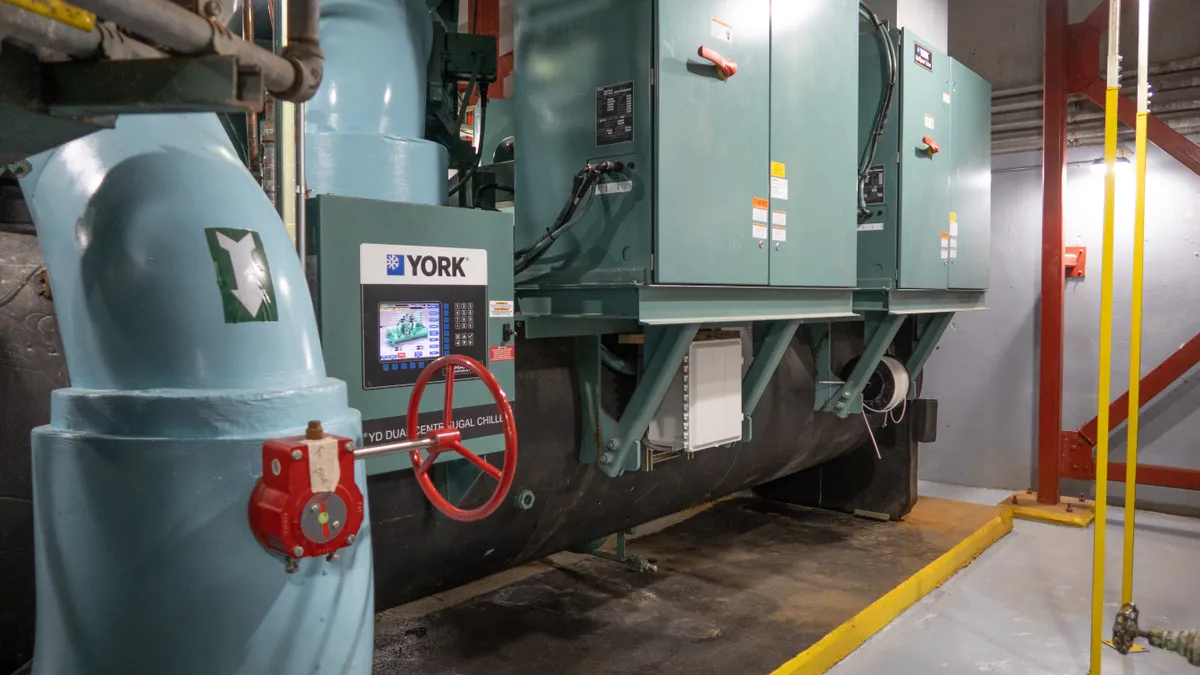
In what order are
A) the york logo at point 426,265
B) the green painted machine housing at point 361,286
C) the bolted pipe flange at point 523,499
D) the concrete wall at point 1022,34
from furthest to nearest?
the concrete wall at point 1022,34
the bolted pipe flange at point 523,499
the york logo at point 426,265
the green painted machine housing at point 361,286

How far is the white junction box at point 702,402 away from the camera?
8.09 feet

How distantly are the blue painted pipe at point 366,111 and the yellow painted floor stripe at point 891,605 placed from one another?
165 cm

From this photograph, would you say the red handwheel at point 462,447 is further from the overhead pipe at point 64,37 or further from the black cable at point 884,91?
the black cable at point 884,91

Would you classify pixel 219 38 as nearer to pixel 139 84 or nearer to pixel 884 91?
pixel 139 84

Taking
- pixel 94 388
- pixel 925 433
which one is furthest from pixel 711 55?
pixel 925 433

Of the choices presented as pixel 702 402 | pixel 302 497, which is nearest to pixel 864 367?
pixel 702 402

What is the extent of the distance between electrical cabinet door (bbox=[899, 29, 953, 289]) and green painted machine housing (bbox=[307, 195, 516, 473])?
77.9 inches

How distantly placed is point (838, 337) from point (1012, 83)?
2243 mm

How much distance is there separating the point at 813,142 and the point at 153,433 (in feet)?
6.91

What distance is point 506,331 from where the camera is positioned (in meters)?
1.90

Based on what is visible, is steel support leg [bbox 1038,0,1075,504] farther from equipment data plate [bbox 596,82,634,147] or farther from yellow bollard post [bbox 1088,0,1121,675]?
equipment data plate [bbox 596,82,634,147]

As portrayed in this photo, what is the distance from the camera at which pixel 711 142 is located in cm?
215

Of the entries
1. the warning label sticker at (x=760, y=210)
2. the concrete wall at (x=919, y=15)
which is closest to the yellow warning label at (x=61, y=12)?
the warning label sticker at (x=760, y=210)

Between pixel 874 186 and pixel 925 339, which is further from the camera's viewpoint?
pixel 925 339
